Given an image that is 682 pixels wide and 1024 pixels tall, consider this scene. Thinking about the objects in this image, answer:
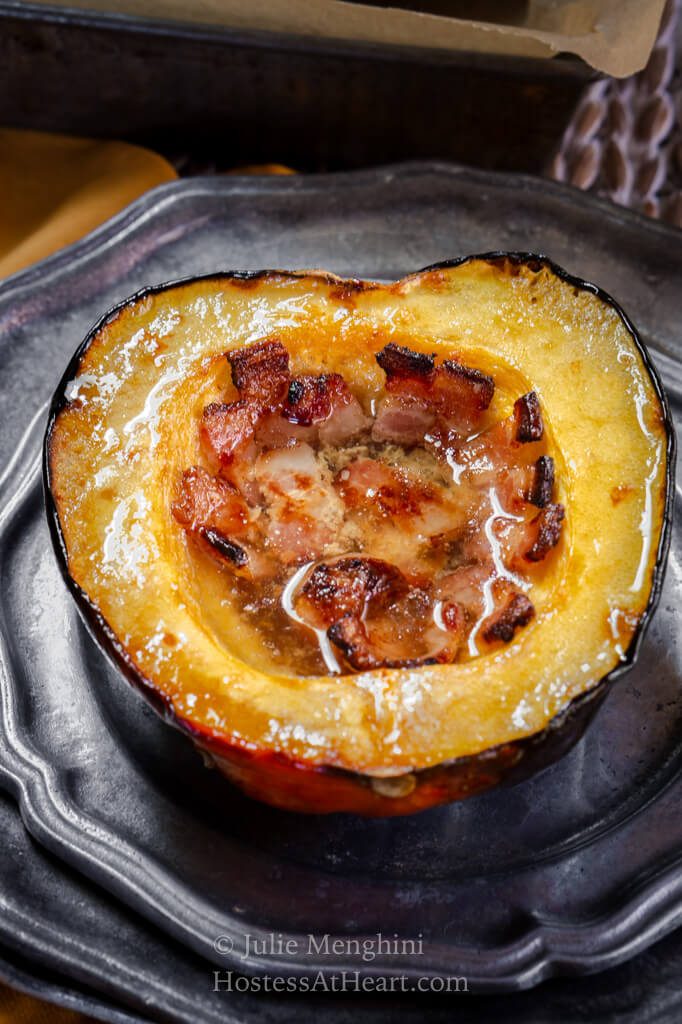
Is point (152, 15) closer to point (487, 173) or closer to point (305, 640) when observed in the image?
point (487, 173)

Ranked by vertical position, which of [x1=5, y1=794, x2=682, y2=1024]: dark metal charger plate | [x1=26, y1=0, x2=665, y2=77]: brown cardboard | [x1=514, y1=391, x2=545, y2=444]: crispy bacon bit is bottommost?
[x1=5, y1=794, x2=682, y2=1024]: dark metal charger plate

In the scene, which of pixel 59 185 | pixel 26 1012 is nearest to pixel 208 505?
pixel 26 1012

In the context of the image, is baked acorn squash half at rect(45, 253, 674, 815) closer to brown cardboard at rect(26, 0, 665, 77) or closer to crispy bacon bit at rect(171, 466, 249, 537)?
crispy bacon bit at rect(171, 466, 249, 537)

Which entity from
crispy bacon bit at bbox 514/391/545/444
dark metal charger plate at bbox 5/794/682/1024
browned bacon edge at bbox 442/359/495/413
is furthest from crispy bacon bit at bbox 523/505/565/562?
dark metal charger plate at bbox 5/794/682/1024

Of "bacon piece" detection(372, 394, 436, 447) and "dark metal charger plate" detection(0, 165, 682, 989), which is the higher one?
"bacon piece" detection(372, 394, 436, 447)

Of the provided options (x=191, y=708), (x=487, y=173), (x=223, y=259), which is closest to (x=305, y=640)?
(x=191, y=708)

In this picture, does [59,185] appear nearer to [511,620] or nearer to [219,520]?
[219,520]
